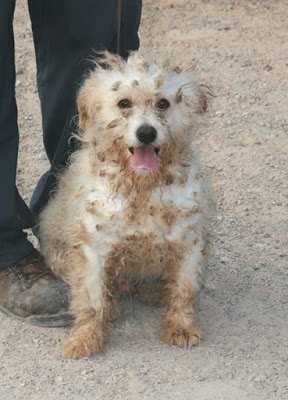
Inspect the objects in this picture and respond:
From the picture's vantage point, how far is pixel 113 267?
4.75m

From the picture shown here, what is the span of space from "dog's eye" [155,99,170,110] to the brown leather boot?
1218 millimetres

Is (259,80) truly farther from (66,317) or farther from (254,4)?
(66,317)

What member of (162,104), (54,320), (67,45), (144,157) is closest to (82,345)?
(54,320)

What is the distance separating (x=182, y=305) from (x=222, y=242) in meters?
0.99

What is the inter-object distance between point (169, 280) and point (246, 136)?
2408 mm

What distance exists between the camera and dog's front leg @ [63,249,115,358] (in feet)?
15.4

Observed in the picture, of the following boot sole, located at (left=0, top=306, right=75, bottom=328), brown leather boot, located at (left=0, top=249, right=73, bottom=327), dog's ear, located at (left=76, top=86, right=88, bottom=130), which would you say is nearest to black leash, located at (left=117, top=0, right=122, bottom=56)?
Answer: dog's ear, located at (left=76, top=86, right=88, bottom=130)

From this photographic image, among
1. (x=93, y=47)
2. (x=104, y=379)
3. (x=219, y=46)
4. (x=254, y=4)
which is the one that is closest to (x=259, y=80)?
(x=219, y=46)

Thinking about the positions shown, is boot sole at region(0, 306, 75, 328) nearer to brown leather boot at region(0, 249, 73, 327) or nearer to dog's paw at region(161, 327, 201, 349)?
brown leather boot at region(0, 249, 73, 327)

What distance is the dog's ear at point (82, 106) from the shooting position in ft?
15.1

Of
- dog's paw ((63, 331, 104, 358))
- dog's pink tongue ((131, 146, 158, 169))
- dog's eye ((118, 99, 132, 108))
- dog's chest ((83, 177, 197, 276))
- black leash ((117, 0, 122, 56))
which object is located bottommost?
dog's paw ((63, 331, 104, 358))

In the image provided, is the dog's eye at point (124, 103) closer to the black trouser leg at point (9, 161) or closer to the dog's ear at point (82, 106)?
the dog's ear at point (82, 106)

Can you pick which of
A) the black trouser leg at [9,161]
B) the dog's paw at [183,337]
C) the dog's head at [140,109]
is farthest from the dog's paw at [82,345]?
the dog's head at [140,109]

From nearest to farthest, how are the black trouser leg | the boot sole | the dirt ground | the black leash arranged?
the dirt ground → the black trouser leg → the black leash → the boot sole
